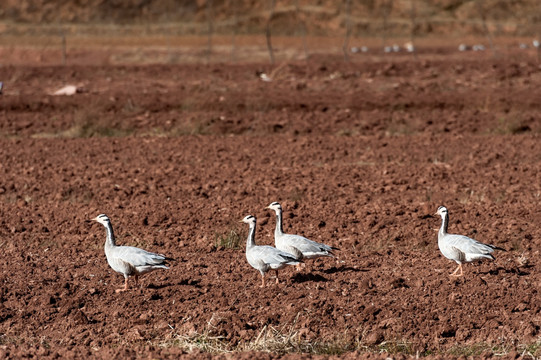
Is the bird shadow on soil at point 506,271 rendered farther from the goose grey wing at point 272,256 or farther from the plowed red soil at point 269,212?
the goose grey wing at point 272,256

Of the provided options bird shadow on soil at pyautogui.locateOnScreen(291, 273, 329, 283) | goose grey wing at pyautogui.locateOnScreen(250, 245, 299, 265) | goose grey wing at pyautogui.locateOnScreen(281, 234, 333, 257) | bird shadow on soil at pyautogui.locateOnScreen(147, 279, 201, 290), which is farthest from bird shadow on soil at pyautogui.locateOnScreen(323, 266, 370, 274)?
bird shadow on soil at pyautogui.locateOnScreen(147, 279, 201, 290)

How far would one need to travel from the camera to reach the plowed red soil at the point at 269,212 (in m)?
8.27

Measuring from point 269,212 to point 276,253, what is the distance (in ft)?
12.7

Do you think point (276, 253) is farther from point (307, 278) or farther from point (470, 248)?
point (470, 248)

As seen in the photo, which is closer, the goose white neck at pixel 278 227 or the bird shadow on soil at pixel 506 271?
the bird shadow on soil at pixel 506 271

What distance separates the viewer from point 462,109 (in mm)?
24266

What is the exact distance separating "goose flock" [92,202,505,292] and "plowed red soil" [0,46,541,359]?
0.26 meters

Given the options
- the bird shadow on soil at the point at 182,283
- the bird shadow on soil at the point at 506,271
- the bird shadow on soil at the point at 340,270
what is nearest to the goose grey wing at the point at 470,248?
the bird shadow on soil at the point at 506,271

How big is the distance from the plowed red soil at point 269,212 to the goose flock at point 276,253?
10.1 inches

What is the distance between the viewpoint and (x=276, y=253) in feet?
30.0

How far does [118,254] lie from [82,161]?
8.54m

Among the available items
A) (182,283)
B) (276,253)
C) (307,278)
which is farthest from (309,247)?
(182,283)

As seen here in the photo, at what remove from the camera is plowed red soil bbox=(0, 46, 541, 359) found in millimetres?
8273

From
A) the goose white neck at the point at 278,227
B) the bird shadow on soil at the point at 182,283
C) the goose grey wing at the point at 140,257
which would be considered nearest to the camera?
the goose grey wing at the point at 140,257
